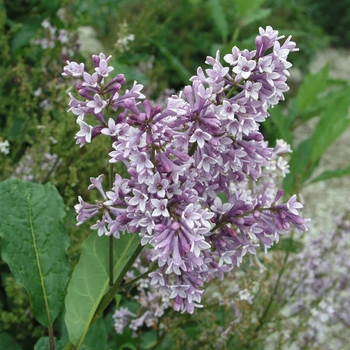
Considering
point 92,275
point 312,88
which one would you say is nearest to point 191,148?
point 92,275

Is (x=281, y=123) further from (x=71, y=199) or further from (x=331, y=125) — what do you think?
(x=71, y=199)

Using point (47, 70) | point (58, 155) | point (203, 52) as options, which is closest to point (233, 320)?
point (58, 155)

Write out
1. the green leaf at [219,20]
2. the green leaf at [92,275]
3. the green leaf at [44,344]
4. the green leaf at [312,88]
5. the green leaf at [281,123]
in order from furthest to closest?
the green leaf at [219,20]
the green leaf at [312,88]
the green leaf at [281,123]
the green leaf at [44,344]
the green leaf at [92,275]

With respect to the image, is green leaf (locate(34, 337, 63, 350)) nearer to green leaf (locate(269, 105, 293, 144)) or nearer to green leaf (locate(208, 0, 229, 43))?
green leaf (locate(269, 105, 293, 144))

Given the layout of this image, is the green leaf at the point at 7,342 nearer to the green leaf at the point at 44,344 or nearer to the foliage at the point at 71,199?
the foliage at the point at 71,199

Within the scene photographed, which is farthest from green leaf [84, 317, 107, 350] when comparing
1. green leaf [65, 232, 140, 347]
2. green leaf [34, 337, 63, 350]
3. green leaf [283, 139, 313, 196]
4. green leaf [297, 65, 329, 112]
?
green leaf [297, 65, 329, 112]

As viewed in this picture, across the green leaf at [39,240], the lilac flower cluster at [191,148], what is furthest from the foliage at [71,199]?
the lilac flower cluster at [191,148]
